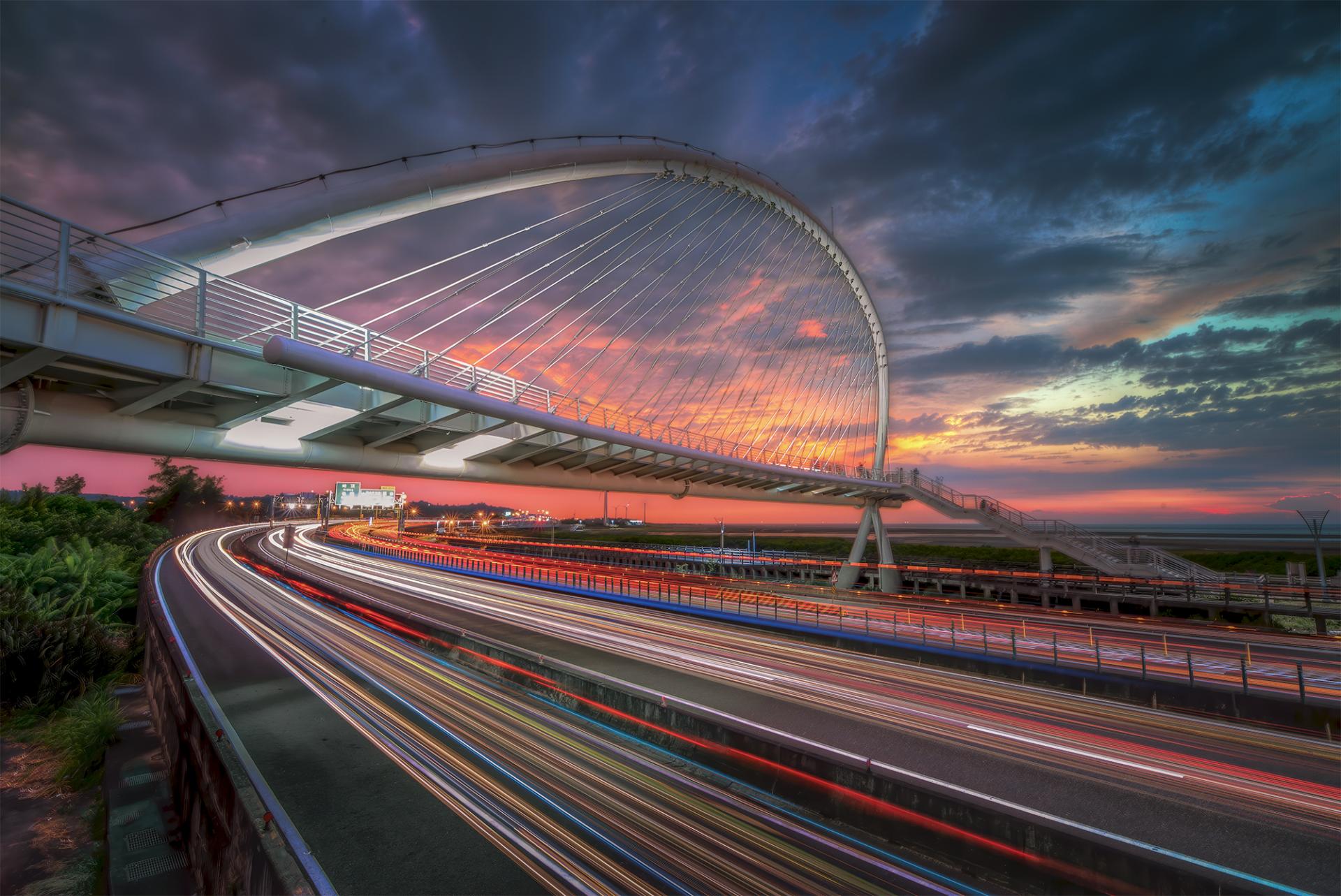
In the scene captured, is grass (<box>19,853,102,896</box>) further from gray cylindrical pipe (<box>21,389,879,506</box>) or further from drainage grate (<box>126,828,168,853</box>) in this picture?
gray cylindrical pipe (<box>21,389,879,506</box>)

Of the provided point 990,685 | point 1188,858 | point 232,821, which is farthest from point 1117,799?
point 232,821

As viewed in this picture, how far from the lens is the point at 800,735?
1005 cm

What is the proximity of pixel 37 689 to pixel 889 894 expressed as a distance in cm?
2367

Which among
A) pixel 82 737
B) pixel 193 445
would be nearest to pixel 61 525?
pixel 82 737

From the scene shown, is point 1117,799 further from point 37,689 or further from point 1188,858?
point 37,689

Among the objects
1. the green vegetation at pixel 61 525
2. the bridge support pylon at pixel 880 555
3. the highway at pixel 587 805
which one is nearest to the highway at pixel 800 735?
the highway at pixel 587 805

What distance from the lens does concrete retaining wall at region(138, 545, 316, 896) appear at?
5746 mm

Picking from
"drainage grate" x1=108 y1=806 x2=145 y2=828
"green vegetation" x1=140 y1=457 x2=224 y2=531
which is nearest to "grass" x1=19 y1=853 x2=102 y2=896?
"drainage grate" x1=108 y1=806 x2=145 y2=828

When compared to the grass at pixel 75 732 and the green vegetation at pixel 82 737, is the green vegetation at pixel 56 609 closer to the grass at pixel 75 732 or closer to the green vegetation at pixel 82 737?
the grass at pixel 75 732

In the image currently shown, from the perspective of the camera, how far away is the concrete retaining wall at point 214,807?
226 inches

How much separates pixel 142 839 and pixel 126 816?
1.10 m

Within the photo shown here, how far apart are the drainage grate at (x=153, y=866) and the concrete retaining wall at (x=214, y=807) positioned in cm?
30

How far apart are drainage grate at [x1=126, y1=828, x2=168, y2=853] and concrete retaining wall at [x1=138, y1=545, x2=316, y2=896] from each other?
0.47 m

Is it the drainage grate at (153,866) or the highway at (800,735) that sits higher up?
the highway at (800,735)
